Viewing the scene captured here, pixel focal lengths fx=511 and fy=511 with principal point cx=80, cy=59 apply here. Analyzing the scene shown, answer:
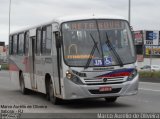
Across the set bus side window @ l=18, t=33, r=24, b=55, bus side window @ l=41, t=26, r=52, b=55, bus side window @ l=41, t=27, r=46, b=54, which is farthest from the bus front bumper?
bus side window @ l=18, t=33, r=24, b=55

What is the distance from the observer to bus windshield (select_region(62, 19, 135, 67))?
1520 cm

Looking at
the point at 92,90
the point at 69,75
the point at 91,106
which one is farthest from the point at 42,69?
the point at 92,90

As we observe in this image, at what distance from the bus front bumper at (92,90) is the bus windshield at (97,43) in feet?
2.05

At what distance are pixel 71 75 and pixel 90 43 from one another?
118 cm

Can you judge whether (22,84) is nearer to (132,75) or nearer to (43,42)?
(43,42)

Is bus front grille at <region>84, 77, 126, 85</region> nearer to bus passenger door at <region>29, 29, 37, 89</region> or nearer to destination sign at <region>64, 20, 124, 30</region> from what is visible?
destination sign at <region>64, 20, 124, 30</region>

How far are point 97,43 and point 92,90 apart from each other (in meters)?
1.46

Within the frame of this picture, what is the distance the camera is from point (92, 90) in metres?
15.0

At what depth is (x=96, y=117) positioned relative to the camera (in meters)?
12.9

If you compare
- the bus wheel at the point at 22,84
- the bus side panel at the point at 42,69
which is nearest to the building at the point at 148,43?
the bus wheel at the point at 22,84

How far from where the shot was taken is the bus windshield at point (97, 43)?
15203 millimetres

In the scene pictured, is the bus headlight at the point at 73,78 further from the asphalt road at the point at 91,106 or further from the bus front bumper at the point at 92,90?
the asphalt road at the point at 91,106

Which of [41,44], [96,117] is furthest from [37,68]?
[96,117]

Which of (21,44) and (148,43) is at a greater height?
(21,44)
